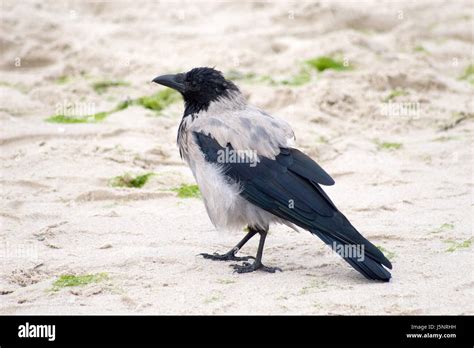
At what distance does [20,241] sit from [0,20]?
17.8 ft

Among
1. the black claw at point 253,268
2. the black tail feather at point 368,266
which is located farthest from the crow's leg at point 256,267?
the black tail feather at point 368,266

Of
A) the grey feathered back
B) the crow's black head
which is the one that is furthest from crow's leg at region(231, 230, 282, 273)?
the crow's black head

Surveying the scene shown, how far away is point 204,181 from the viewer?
5.90 metres

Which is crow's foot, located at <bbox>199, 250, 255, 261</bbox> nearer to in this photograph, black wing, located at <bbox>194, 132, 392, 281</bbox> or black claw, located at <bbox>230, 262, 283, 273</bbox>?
black claw, located at <bbox>230, 262, 283, 273</bbox>

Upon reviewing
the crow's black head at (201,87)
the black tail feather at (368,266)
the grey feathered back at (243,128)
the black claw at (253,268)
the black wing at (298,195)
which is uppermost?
the crow's black head at (201,87)

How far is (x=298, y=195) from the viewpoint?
5582 mm

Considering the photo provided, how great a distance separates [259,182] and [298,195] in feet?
0.92

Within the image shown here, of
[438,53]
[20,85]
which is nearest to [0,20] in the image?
[20,85]

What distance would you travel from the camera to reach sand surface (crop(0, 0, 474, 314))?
16.9 ft

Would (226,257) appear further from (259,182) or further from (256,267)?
(259,182)

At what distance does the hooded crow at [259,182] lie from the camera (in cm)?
543

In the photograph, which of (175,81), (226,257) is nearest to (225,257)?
(226,257)

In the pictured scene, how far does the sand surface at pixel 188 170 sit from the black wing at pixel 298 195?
0.77ft

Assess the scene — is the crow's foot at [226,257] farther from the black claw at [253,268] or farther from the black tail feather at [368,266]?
the black tail feather at [368,266]
